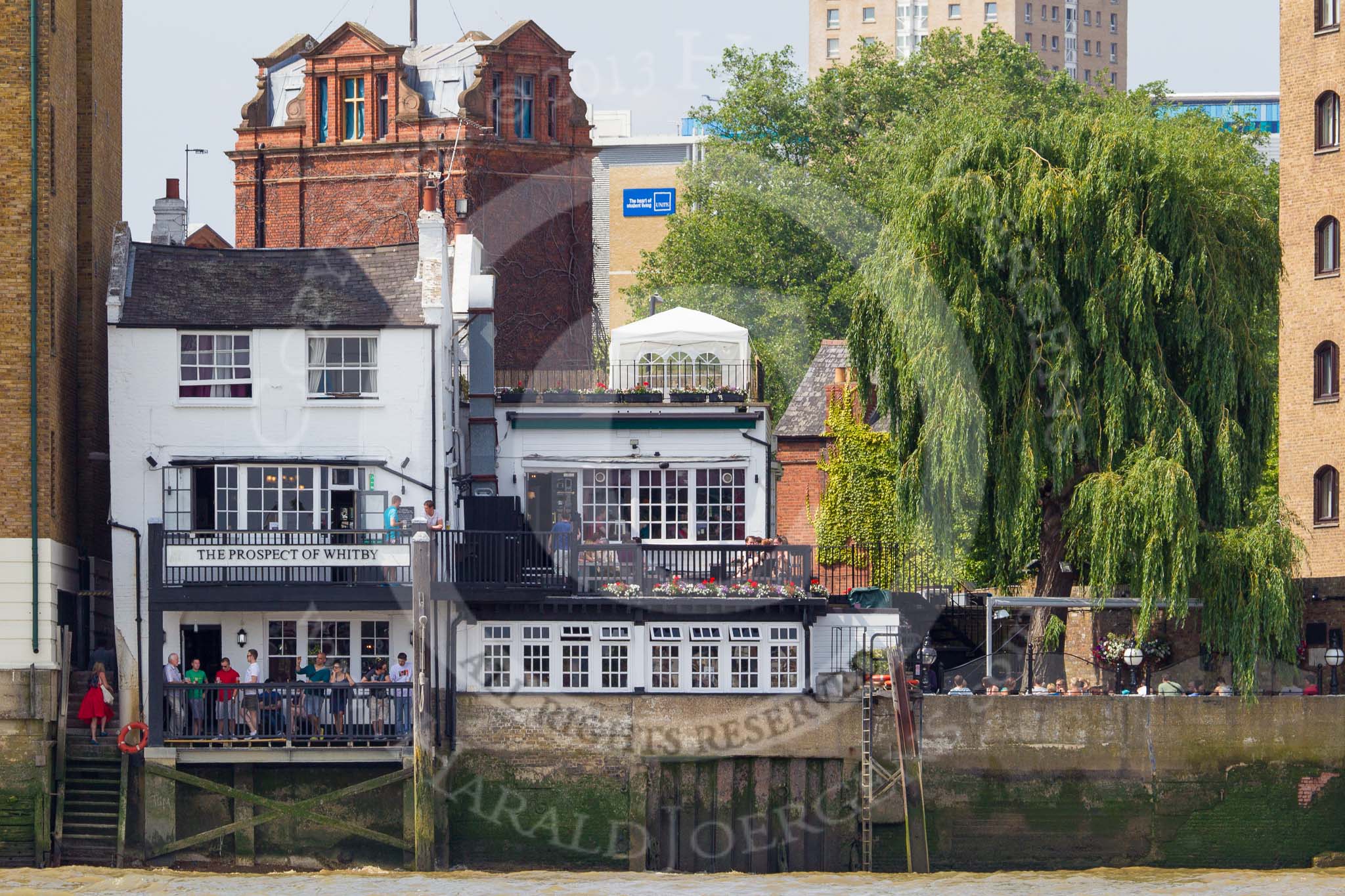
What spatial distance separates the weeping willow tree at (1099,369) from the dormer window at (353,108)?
87.4 feet

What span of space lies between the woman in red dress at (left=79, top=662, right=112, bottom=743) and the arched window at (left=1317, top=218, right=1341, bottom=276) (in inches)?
1186

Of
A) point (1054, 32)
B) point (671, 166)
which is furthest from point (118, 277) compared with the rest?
point (1054, 32)

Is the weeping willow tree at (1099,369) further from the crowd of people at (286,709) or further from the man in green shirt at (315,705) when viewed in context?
the man in green shirt at (315,705)

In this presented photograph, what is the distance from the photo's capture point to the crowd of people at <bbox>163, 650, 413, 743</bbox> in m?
43.1

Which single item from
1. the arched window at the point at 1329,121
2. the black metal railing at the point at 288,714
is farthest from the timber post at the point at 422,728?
the arched window at the point at 1329,121

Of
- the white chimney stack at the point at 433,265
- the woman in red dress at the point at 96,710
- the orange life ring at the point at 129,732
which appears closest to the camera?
the orange life ring at the point at 129,732

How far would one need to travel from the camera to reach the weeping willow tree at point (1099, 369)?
1769 inches

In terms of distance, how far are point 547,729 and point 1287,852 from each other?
517 inches

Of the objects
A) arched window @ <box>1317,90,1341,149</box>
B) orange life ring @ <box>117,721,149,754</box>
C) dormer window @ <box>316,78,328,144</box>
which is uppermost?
dormer window @ <box>316,78,328,144</box>

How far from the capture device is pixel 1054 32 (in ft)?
576

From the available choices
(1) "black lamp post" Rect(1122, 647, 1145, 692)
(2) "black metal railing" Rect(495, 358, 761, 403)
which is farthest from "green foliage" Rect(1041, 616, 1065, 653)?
(2) "black metal railing" Rect(495, 358, 761, 403)

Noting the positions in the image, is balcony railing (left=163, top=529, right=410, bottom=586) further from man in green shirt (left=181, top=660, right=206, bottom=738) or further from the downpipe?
man in green shirt (left=181, top=660, right=206, bottom=738)

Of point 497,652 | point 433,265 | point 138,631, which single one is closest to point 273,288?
point 433,265

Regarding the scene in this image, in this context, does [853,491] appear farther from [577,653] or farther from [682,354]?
[577,653]
